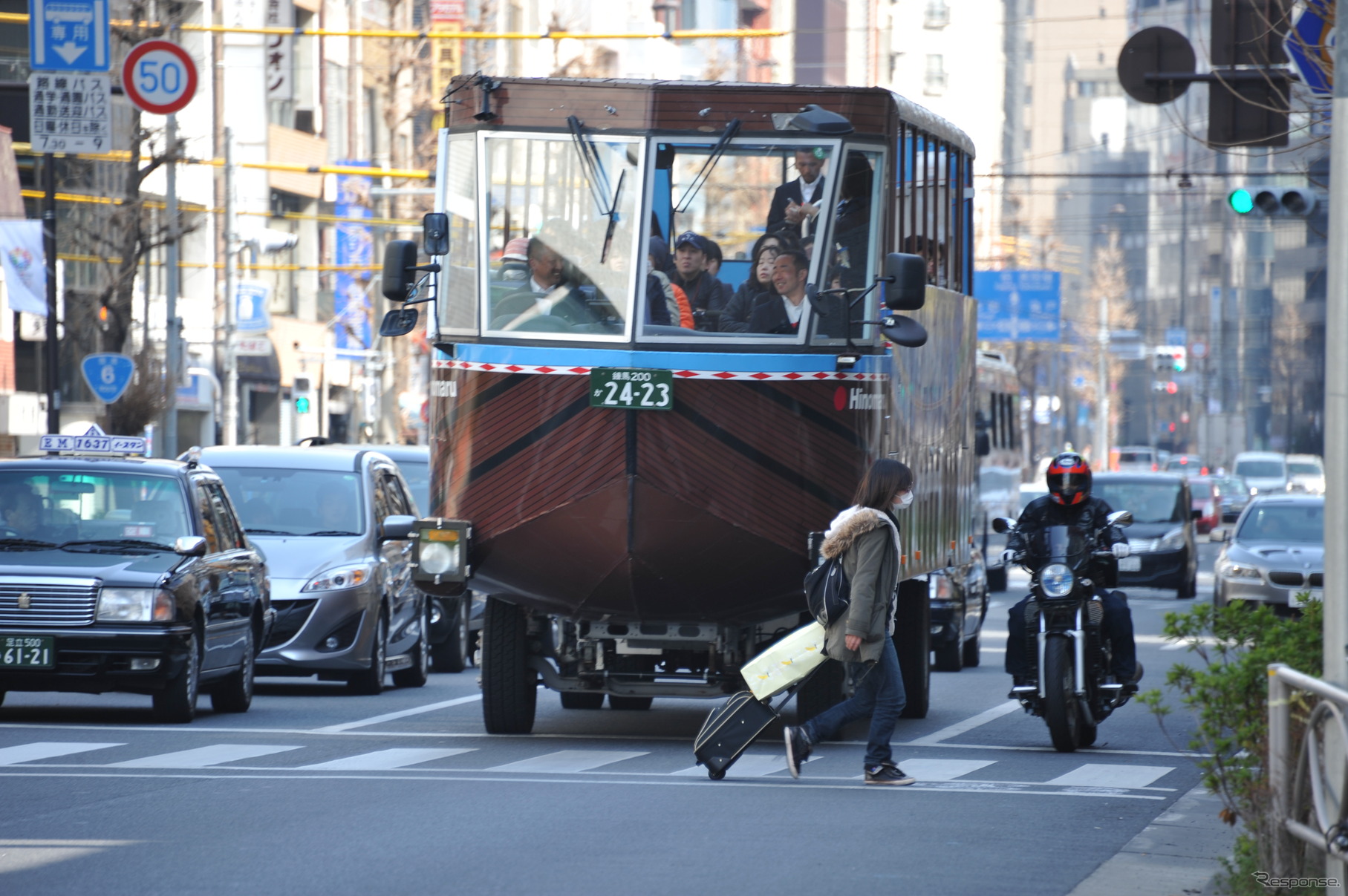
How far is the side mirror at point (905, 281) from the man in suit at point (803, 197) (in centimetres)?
86

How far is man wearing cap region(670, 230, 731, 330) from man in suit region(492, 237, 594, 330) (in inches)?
21.8

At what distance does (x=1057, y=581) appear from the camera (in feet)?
45.4

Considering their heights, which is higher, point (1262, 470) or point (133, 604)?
point (133, 604)

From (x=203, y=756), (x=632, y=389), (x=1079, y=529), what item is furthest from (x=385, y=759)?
(x=1079, y=529)

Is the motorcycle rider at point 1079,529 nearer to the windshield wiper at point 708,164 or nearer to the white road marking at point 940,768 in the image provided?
the white road marking at point 940,768

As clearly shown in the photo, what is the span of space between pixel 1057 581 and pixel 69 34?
61.5 feet

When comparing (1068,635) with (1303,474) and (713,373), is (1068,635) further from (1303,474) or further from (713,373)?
(1303,474)

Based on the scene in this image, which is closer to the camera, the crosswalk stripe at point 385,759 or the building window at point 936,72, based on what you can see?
the crosswalk stripe at point 385,759

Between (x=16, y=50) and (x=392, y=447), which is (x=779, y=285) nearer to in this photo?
(x=392, y=447)

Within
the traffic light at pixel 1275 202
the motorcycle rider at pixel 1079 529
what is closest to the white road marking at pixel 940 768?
the motorcycle rider at pixel 1079 529

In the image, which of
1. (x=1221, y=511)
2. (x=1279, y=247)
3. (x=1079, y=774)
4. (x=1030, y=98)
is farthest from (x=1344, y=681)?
(x=1030, y=98)

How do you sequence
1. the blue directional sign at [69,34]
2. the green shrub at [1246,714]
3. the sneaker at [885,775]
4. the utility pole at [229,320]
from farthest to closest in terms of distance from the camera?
the utility pole at [229,320] < the blue directional sign at [69,34] < the sneaker at [885,775] < the green shrub at [1246,714]

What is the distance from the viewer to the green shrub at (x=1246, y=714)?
788 centimetres

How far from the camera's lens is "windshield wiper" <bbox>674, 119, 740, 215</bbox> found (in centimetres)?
1370
